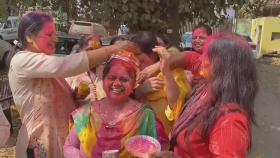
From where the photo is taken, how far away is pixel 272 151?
23.3 ft

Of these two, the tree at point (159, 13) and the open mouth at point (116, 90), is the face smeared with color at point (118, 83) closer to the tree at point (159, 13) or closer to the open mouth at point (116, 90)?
the open mouth at point (116, 90)

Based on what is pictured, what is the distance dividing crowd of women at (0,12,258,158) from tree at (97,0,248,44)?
4.39 ft

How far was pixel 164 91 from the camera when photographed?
3381 millimetres

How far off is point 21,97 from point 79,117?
441 mm

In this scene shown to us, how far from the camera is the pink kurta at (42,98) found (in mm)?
2801

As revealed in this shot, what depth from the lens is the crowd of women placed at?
87.2 inches

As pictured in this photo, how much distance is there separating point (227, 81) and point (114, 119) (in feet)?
2.64

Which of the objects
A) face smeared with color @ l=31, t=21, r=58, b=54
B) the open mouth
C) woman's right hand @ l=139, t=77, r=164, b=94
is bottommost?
woman's right hand @ l=139, t=77, r=164, b=94

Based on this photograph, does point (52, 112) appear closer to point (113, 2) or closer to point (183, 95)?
point (183, 95)

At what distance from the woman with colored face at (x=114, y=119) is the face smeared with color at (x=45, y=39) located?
42 cm

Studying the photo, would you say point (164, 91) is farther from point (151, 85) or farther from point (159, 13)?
point (159, 13)

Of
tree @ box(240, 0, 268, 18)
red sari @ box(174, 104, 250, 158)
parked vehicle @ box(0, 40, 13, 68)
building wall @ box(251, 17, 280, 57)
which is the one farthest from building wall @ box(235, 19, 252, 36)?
red sari @ box(174, 104, 250, 158)

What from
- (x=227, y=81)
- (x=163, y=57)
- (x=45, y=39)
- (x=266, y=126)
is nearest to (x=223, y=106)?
(x=227, y=81)

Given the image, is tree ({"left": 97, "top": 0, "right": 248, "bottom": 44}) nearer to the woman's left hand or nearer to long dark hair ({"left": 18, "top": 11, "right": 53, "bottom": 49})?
the woman's left hand
